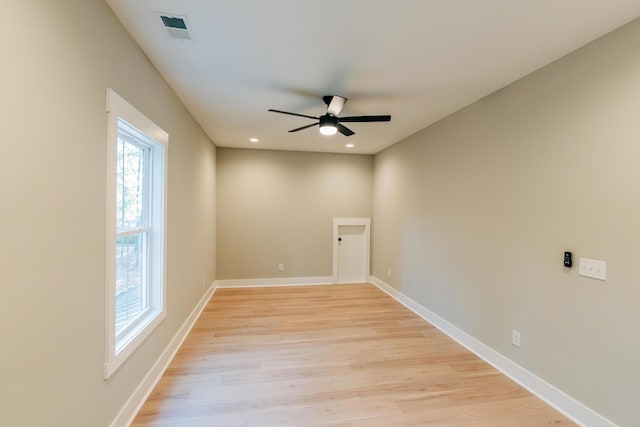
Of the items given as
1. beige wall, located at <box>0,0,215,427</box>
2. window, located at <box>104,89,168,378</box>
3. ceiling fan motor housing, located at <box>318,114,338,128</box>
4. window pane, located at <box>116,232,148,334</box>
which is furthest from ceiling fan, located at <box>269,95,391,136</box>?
window pane, located at <box>116,232,148,334</box>

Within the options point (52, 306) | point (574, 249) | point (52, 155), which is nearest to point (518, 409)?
point (574, 249)

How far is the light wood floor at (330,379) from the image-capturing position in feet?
6.66

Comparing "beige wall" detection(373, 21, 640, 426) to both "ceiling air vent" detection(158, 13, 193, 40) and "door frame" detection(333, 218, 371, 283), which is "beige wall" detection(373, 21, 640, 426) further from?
"ceiling air vent" detection(158, 13, 193, 40)

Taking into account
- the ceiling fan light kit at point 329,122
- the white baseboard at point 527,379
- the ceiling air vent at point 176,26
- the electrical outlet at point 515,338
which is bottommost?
the white baseboard at point 527,379

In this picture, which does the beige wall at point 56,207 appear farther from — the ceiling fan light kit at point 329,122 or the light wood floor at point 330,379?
the ceiling fan light kit at point 329,122

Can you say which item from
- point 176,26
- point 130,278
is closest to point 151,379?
point 130,278

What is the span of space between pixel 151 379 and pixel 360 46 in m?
3.01

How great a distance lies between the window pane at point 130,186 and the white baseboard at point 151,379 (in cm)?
118

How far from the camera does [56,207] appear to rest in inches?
50.2

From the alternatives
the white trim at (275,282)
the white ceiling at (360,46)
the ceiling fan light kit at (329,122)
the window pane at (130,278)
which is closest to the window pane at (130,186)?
the window pane at (130,278)

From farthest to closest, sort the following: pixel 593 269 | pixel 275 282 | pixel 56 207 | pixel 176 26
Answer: pixel 275 282 → pixel 593 269 → pixel 176 26 → pixel 56 207

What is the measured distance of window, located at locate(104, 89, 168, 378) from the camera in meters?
1.72

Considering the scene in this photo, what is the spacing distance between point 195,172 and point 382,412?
330 centimetres

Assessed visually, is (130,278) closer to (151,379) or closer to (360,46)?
(151,379)
